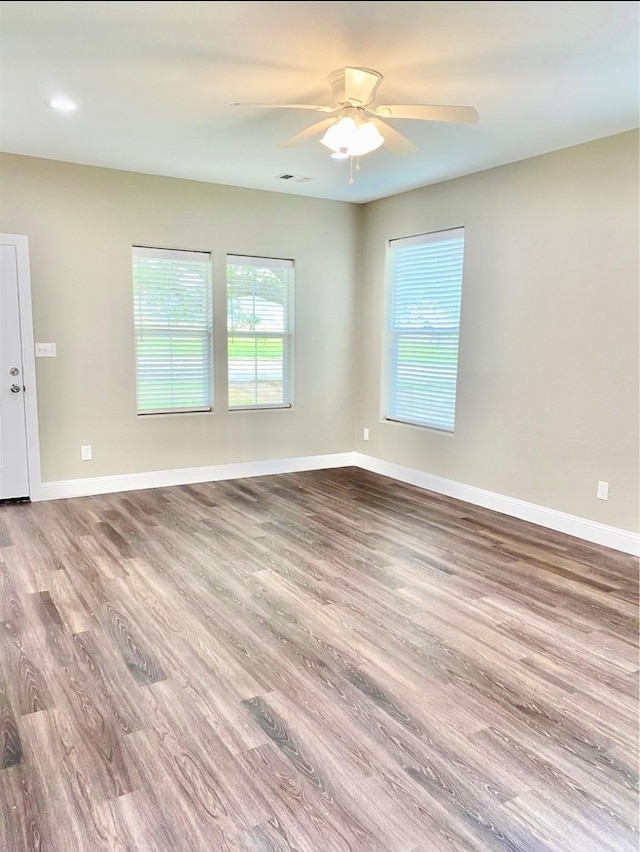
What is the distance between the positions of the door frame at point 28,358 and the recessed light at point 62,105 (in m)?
1.38

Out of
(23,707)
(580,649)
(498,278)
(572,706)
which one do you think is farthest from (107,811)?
(498,278)

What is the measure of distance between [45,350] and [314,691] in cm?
355

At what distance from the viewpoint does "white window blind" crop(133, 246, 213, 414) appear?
192 inches

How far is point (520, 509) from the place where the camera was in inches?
173

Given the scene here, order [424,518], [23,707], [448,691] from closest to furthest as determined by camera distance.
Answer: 1. [23,707]
2. [448,691]
3. [424,518]

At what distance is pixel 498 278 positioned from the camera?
4.41 metres

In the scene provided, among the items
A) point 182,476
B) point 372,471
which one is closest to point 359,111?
point 182,476

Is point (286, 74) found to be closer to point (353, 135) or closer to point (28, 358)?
point (353, 135)

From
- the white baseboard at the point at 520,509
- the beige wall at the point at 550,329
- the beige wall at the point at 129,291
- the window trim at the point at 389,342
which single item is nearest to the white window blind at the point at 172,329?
the beige wall at the point at 129,291

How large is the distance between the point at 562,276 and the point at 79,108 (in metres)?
3.26

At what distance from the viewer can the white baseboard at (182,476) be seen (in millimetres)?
4715

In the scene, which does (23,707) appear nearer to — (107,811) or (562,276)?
(107,811)

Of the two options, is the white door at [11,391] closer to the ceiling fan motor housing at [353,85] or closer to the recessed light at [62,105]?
the recessed light at [62,105]

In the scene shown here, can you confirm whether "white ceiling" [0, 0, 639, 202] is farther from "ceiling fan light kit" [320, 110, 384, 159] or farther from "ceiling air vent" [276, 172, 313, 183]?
"ceiling air vent" [276, 172, 313, 183]
